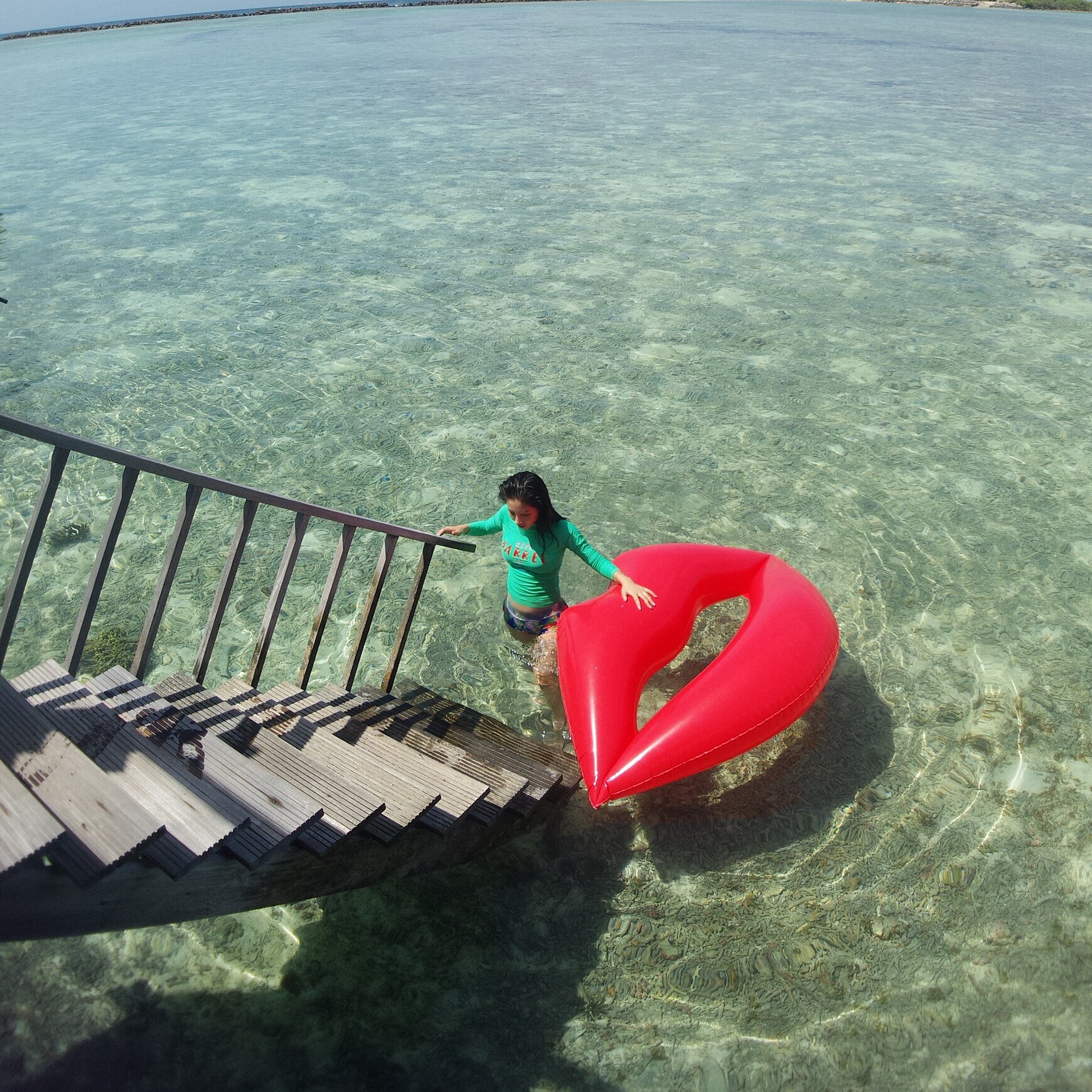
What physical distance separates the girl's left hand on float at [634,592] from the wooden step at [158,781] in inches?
75.4

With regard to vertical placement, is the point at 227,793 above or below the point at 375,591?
above

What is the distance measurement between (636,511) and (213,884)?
152 inches

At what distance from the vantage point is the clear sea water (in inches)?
112

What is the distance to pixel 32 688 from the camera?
8.25 feet

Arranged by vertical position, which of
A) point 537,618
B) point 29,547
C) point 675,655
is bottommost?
point 537,618

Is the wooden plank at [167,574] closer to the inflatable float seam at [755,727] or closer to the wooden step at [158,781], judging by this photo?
the wooden step at [158,781]

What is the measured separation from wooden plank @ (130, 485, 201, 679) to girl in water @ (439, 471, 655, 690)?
127cm

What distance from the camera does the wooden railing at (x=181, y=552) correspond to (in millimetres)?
2193

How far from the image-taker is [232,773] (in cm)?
233

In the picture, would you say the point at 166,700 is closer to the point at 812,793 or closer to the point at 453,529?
the point at 453,529

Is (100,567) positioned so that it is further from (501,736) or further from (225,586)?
(501,736)

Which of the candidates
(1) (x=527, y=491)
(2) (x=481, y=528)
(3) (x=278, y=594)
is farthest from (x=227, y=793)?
(2) (x=481, y=528)

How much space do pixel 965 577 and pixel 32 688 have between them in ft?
15.2

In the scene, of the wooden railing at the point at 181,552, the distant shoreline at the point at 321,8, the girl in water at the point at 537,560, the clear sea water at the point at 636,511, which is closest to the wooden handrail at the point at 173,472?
the wooden railing at the point at 181,552
